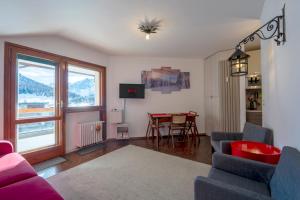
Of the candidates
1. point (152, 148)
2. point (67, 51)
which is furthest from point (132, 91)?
point (67, 51)

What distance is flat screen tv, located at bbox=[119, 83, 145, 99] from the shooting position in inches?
176

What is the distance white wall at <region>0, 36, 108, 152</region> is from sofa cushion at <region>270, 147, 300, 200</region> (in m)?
3.58

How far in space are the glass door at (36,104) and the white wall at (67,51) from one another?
130mm

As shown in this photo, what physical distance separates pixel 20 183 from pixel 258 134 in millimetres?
2873

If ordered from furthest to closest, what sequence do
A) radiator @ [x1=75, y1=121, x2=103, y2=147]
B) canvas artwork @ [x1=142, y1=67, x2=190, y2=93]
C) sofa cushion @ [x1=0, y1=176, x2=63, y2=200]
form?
canvas artwork @ [x1=142, y1=67, x2=190, y2=93] → radiator @ [x1=75, y1=121, x2=103, y2=147] → sofa cushion @ [x1=0, y1=176, x2=63, y2=200]

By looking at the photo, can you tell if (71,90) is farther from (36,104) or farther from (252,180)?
(252,180)

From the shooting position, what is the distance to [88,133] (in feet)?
12.3

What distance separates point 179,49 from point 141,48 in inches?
41.0

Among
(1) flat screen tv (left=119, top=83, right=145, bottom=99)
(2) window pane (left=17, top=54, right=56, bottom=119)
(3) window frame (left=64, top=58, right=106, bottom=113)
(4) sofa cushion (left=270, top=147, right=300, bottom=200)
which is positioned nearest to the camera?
(4) sofa cushion (left=270, top=147, right=300, bottom=200)

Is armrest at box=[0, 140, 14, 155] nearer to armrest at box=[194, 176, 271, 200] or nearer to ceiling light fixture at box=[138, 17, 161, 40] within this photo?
armrest at box=[194, 176, 271, 200]

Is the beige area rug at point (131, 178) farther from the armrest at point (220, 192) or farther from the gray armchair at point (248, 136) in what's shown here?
the armrest at point (220, 192)

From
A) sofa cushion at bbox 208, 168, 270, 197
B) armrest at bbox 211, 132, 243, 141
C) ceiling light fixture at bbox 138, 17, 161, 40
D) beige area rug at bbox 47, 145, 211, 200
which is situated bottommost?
beige area rug at bbox 47, 145, 211, 200

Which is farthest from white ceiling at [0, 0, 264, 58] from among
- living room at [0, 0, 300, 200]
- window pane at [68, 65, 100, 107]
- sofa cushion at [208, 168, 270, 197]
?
sofa cushion at [208, 168, 270, 197]

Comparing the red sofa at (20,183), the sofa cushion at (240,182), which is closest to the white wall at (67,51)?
the red sofa at (20,183)
